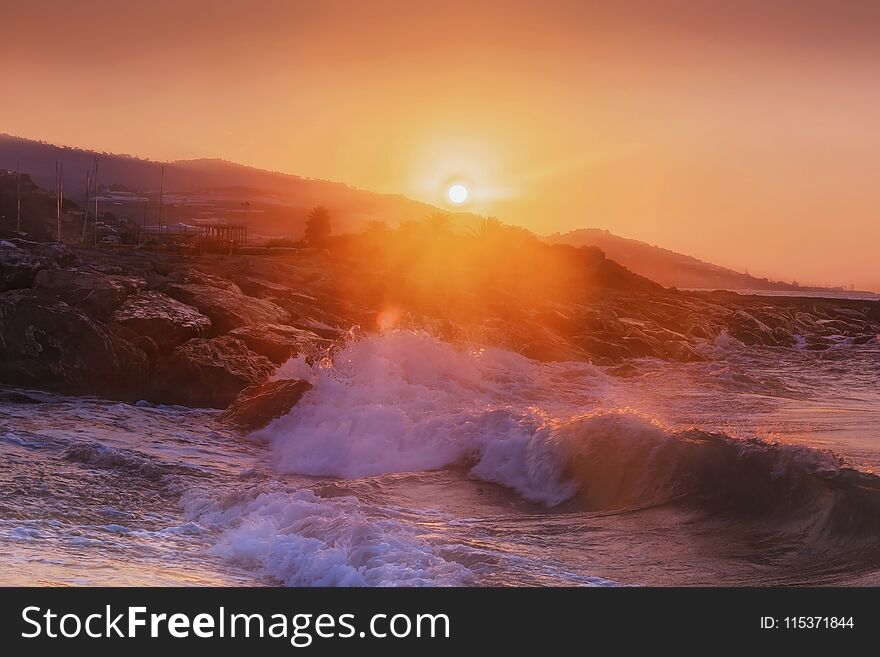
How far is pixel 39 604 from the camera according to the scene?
6.11 m

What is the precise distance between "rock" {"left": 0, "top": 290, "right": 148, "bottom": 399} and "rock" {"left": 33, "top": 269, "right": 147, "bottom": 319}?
7.21ft

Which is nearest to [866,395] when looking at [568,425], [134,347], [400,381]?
[400,381]

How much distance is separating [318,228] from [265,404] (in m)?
56.9

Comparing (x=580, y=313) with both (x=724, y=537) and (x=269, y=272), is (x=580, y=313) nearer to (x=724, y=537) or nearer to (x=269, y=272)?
(x=269, y=272)

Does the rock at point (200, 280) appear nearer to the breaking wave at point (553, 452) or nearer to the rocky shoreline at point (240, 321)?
the rocky shoreline at point (240, 321)

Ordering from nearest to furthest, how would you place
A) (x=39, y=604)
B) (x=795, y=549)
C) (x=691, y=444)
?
(x=39, y=604), (x=795, y=549), (x=691, y=444)

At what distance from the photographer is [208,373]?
21453mm

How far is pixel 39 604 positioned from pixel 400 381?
48.7 feet

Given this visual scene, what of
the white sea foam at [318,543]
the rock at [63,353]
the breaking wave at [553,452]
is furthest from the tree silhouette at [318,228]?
the white sea foam at [318,543]

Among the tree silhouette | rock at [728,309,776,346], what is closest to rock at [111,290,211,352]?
rock at [728,309,776,346]

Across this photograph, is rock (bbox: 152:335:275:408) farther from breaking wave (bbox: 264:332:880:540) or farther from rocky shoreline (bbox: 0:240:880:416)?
breaking wave (bbox: 264:332:880:540)

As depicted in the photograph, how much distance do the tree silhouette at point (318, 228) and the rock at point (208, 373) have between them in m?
50.5

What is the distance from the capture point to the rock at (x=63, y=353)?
21234 mm

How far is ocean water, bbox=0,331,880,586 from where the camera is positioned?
8070mm
